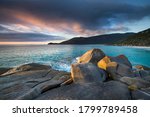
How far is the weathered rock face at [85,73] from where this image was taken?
10.1 metres

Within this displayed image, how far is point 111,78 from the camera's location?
40.0 ft

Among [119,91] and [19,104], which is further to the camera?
[119,91]

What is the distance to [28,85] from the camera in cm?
1034

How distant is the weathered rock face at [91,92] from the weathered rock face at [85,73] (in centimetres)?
82

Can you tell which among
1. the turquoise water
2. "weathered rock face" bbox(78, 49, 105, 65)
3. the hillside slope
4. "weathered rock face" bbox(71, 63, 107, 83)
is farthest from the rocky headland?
the hillside slope

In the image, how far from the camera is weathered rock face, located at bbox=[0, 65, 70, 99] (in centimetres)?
884

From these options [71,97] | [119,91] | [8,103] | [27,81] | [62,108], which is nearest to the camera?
[62,108]

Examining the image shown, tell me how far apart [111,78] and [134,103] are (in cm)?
572

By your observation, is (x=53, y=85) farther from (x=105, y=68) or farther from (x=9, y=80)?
(x=105, y=68)

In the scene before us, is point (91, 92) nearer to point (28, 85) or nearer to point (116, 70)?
point (28, 85)

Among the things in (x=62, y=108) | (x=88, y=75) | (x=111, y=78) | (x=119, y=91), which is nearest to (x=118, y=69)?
(x=111, y=78)

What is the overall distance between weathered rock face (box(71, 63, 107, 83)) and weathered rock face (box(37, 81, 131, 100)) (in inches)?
32.3

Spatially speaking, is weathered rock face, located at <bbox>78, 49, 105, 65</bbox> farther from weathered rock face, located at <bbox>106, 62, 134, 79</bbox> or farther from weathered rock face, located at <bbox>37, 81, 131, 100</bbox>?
weathered rock face, located at <bbox>37, 81, 131, 100</bbox>

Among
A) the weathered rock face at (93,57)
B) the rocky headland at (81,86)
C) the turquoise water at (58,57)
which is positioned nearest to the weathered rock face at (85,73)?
the rocky headland at (81,86)
